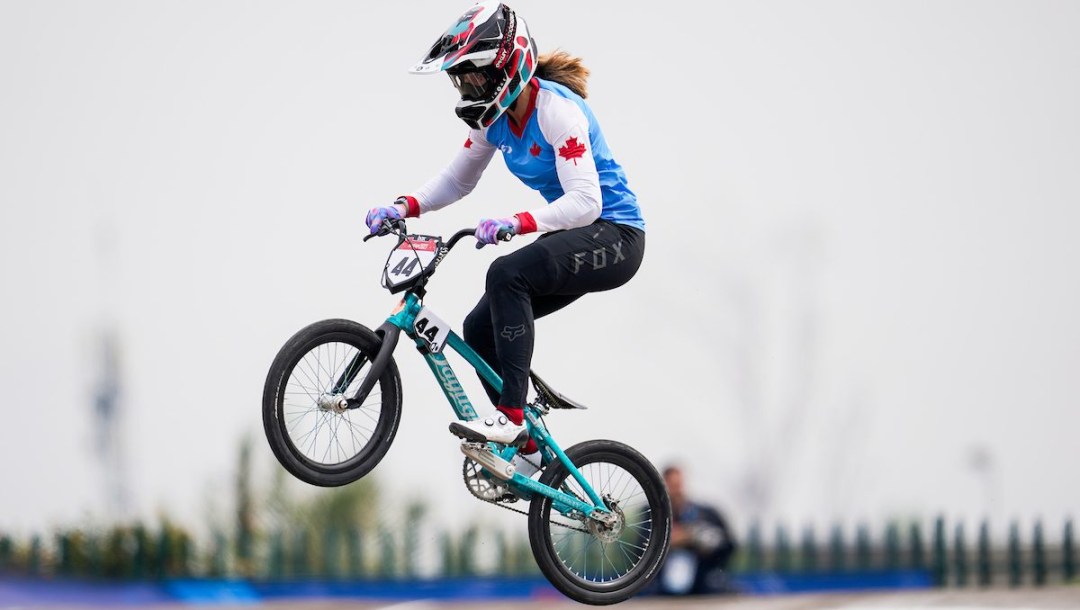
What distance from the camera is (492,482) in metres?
7.29

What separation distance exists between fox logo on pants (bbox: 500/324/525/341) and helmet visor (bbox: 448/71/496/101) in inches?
46.1

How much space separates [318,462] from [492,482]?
92 centimetres

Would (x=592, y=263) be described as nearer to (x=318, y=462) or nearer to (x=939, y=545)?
(x=318, y=462)

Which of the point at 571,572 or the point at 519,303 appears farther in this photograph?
the point at 571,572

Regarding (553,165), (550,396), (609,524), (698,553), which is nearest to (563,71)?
(553,165)

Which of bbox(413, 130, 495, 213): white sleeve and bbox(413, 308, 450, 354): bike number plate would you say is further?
bbox(413, 130, 495, 213): white sleeve

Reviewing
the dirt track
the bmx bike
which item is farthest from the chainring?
the dirt track

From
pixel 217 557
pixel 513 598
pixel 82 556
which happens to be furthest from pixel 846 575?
pixel 82 556

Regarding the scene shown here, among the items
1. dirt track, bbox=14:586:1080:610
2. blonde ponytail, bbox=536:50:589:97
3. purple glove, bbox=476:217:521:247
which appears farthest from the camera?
dirt track, bbox=14:586:1080:610

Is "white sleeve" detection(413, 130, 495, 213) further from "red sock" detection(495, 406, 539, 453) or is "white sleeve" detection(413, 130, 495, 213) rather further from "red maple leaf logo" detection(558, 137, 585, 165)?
"red sock" detection(495, 406, 539, 453)

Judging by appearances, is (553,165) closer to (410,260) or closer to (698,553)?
(410,260)

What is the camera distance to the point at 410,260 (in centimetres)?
715

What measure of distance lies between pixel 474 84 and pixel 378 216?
863 millimetres

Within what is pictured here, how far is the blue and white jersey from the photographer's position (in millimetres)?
6973
